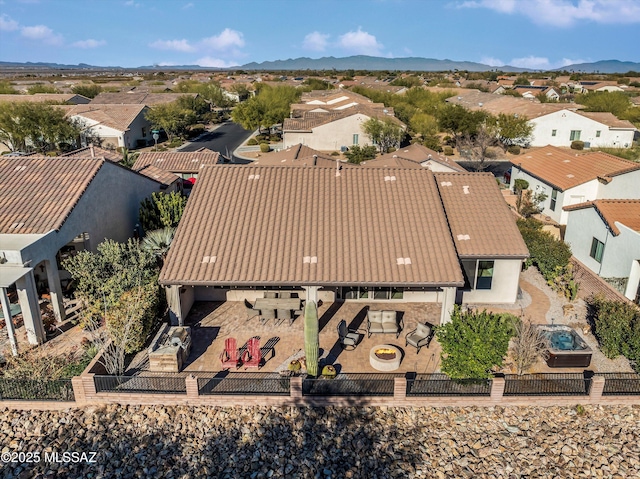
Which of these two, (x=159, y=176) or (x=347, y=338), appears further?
(x=159, y=176)

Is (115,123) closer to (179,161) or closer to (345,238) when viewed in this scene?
(179,161)

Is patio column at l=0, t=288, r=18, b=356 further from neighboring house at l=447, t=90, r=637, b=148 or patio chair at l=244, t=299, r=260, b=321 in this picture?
neighboring house at l=447, t=90, r=637, b=148

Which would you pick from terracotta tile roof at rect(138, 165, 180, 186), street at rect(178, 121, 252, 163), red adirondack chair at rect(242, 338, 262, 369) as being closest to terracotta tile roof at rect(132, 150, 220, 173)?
terracotta tile roof at rect(138, 165, 180, 186)

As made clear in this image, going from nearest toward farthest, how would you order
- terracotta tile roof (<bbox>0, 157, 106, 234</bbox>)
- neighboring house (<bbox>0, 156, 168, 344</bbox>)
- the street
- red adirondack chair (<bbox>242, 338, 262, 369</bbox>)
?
red adirondack chair (<bbox>242, 338, 262, 369</bbox>) → neighboring house (<bbox>0, 156, 168, 344</bbox>) → terracotta tile roof (<bbox>0, 157, 106, 234</bbox>) → the street

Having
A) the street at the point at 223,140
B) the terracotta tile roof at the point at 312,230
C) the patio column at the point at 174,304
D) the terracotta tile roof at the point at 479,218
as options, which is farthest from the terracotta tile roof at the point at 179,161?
the terracotta tile roof at the point at 479,218

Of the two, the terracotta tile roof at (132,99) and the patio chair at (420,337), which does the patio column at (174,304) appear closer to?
the patio chair at (420,337)

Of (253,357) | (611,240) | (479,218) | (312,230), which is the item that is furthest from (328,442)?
(611,240)
